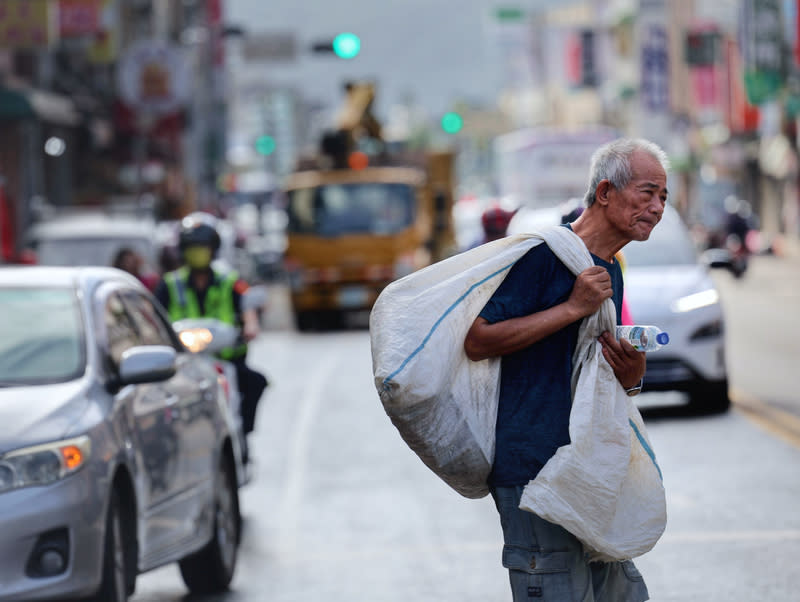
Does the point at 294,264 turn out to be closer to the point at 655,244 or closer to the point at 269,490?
the point at 655,244

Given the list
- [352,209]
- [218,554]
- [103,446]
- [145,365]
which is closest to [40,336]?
[145,365]

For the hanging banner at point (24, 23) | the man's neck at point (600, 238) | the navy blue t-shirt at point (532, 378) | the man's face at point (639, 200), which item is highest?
the hanging banner at point (24, 23)

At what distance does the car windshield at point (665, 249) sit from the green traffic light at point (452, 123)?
23.3 metres

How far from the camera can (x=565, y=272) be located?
483cm

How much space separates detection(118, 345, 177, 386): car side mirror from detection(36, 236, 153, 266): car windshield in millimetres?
11655

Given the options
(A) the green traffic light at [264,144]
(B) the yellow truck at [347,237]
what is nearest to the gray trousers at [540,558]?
(B) the yellow truck at [347,237]

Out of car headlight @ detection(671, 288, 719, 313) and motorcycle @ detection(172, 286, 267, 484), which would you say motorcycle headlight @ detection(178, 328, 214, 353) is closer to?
motorcycle @ detection(172, 286, 267, 484)

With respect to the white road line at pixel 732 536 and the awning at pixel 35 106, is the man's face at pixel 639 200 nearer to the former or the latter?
the white road line at pixel 732 536

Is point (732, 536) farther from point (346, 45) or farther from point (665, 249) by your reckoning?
point (346, 45)

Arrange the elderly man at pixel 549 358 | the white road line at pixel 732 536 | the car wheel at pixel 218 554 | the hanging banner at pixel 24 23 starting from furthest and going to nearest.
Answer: the hanging banner at pixel 24 23 < the white road line at pixel 732 536 < the car wheel at pixel 218 554 < the elderly man at pixel 549 358

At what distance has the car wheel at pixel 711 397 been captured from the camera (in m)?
15.3

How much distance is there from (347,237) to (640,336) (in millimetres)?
26313

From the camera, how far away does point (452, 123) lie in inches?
1574

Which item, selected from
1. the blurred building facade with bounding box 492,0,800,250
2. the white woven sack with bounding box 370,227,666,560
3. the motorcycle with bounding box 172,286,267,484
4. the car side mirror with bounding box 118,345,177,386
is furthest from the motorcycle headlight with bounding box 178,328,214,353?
the blurred building facade with bounding box 492,0,800,250
